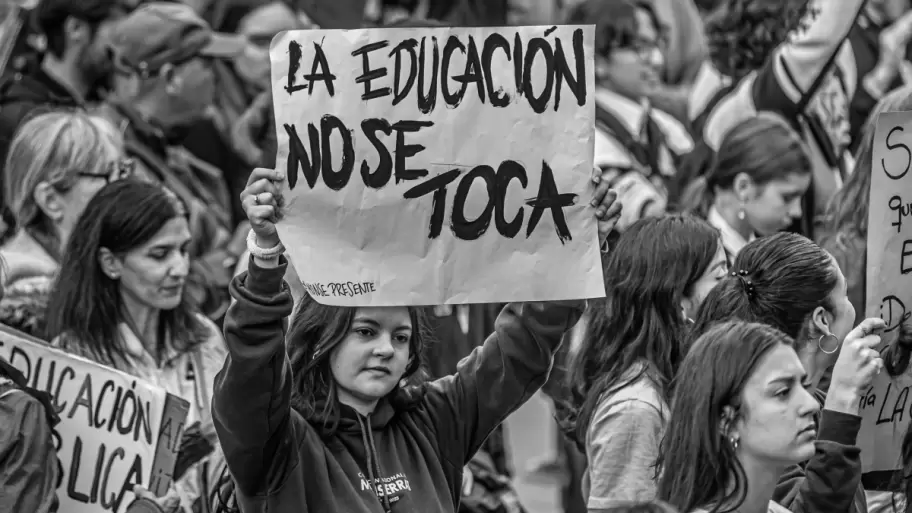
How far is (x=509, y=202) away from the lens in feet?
13.4

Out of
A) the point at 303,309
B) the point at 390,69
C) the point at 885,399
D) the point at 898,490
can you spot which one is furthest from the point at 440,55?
the point at 898,490

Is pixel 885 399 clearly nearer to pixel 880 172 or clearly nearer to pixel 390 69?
pixel 880 172

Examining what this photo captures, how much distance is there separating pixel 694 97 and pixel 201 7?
292 cm

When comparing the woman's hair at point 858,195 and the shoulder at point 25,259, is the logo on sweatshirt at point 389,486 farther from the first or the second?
the shoulder at point 25,259

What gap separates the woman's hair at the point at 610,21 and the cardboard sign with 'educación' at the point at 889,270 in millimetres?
3951

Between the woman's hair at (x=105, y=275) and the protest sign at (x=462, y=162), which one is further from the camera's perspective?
the woman's hair at (x=105, y=275)

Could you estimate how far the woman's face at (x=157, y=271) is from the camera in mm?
5801

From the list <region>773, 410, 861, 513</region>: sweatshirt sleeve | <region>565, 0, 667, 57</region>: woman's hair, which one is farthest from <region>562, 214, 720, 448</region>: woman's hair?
<region>565, 0, 667, 57</region>: woman's hair

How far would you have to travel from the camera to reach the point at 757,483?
3.90m

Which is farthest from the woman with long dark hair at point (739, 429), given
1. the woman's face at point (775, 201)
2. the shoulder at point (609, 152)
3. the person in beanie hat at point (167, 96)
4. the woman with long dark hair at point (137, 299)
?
the person in beanie hat at point (167, 96)

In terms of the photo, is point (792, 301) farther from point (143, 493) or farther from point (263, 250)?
point (143, 493)

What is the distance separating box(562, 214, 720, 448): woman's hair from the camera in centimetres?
471

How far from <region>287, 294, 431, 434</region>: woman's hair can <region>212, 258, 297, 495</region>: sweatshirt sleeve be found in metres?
0.20

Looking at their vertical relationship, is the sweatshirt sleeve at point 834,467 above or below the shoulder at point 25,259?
below
